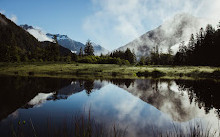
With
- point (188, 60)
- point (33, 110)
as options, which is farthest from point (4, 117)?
point (188, 60)

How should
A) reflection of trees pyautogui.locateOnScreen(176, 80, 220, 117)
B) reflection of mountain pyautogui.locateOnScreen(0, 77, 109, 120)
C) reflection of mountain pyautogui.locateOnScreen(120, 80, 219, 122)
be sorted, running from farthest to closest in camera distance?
reflection of trees pyautogui.locateOnScreen(176, 80, 220, 117) → reflection of mountain pyautogui.locateOnScreen(0, 77, 109, 120) → reflection of mountain pyautogui.locateOnScreen(120, 80, 219, 122)

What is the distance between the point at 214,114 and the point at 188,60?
97.5 meters

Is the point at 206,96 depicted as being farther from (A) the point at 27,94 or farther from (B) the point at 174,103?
(A) the point at 27,94

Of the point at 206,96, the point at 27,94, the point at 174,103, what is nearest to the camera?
the point at 174,103

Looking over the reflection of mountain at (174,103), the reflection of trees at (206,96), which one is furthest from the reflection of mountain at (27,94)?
the reflection of trees at (206,96)

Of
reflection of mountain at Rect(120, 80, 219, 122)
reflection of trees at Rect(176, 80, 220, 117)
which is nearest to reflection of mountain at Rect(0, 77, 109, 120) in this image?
reflection of mountain at Rect(120, 80, 219, 122)

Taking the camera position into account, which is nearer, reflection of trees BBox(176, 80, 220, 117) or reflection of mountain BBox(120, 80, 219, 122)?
reflection of mountain BBox(120, 80, 219, 122)

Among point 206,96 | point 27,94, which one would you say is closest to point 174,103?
point 206,96

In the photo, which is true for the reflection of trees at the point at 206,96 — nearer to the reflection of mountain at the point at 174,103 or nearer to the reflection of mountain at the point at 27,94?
the reflection of mountain at the point at 174,103

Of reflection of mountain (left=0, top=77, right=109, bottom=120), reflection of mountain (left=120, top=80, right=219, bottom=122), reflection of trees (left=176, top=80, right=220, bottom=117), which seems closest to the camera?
reflection of mountain (left=120, top=80, right=219, bottom=122)

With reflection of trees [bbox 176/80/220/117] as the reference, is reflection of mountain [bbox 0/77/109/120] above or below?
above

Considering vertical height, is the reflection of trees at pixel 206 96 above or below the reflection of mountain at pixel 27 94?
below

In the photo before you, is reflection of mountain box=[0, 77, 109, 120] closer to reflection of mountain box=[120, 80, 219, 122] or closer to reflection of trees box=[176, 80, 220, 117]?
reflection of mountain box=[120, 80, 219, 122]

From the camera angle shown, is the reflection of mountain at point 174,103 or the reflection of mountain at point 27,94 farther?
the reflection of mountain at point 27,94
